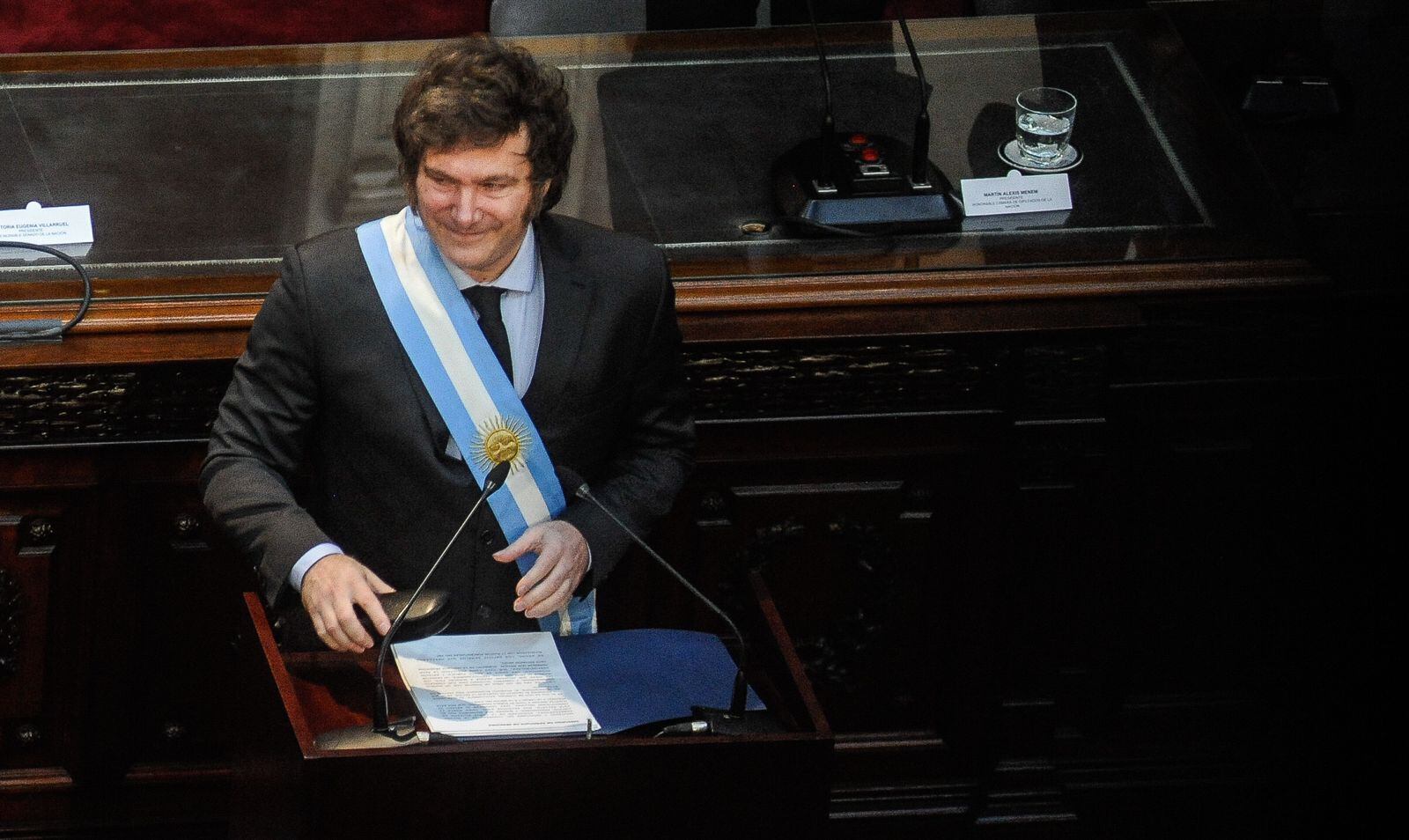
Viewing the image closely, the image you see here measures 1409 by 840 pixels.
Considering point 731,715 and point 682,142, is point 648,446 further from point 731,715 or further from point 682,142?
point 682,142

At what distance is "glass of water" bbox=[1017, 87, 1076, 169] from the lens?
2.93 m

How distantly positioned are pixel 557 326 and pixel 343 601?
43 centimetres

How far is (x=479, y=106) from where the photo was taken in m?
1.96

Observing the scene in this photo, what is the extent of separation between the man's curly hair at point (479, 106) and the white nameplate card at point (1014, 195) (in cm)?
96

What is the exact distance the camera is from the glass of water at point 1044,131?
9.62 feet

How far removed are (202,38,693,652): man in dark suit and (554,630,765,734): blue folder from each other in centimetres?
8

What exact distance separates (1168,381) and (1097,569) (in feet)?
1.03

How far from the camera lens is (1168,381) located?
283 cm

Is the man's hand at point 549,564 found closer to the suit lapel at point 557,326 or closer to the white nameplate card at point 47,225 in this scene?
the suit lapel at point 557,326

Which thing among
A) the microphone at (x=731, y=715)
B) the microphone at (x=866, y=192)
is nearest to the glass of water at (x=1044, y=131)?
the microphone at (x=866, y=192)

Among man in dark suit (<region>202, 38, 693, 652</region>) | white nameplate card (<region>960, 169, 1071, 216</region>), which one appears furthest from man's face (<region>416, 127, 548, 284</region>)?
white nameplate card (<region>960, 169, 1071, 216</region>)

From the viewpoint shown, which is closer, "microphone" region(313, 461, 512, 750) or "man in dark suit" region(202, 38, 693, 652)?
"microphone" region(313, 461, 512, 750)

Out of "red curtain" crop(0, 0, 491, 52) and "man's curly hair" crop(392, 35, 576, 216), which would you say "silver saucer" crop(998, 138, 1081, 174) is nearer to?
"man's curly hair" crop(392, 35, 576, 216)

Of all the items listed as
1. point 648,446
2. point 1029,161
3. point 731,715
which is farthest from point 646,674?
point 1029,161
